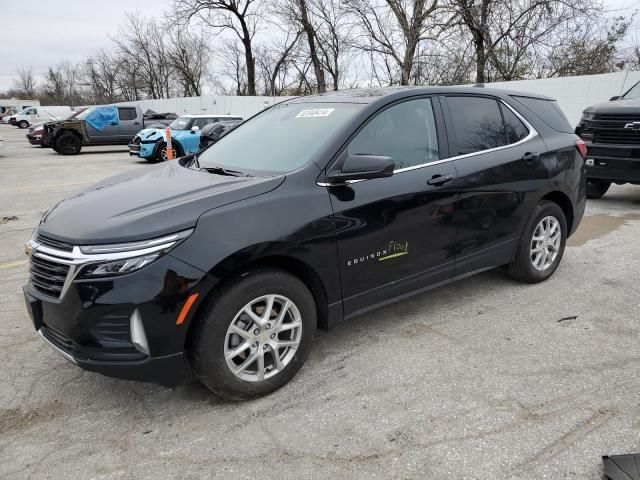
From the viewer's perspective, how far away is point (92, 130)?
19.1 m

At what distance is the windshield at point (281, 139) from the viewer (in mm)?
3162

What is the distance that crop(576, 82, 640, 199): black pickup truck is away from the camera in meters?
7.02

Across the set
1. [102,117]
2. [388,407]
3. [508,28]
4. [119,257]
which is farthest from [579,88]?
[102,117]

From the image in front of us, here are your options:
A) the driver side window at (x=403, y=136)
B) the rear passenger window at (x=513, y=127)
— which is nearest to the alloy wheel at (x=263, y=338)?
the driver side window at (x=403, y=136)

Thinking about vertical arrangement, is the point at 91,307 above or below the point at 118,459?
above

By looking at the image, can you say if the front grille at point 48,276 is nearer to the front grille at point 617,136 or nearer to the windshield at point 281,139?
the windshield at point 281,139

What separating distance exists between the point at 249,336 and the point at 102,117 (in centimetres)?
1929

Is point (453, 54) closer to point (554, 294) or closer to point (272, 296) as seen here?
point (554, 294)

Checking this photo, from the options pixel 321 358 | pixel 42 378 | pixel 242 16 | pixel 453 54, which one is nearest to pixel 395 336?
pixel 321 358

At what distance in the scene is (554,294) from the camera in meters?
4.32

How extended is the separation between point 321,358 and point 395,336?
2.05 feet

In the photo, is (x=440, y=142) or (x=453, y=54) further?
(x=453, y=54)

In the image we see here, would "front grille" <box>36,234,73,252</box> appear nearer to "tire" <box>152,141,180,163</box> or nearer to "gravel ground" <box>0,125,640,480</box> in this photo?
"gravel ground" <box>0,125,640,480</box>

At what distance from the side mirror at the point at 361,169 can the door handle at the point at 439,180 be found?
56 centimetres
